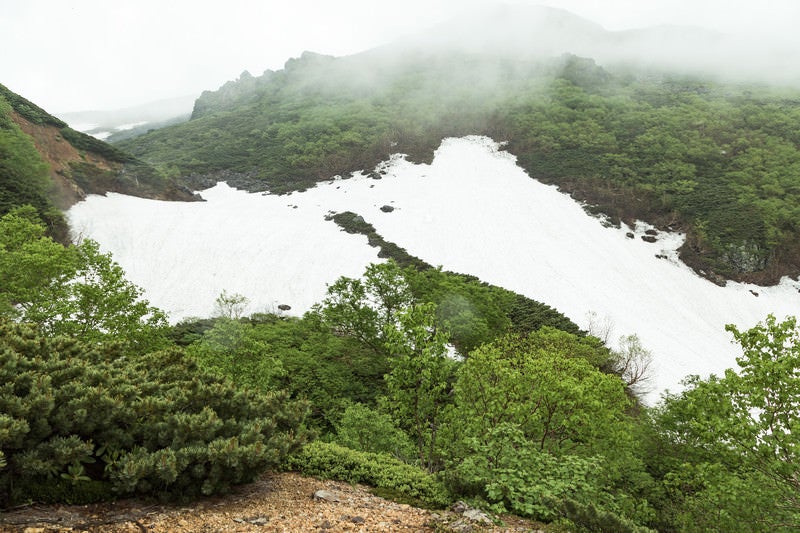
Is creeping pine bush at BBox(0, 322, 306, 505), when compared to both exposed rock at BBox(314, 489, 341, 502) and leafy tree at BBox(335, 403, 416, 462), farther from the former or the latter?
leafy tree at BBox(335, 403, 416, 462)

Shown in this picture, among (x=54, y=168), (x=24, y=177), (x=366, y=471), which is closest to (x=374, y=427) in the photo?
(x=366, y=471)

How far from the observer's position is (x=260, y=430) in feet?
27.1

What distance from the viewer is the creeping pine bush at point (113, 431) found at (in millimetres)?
5996

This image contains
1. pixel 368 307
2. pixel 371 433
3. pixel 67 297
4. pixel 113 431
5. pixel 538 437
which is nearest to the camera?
pixel 113 431

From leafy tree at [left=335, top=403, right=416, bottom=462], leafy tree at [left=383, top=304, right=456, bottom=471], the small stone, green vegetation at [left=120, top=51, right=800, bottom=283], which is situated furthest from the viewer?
green vegetation at [left=120, top=51, right=800, bottom=283]

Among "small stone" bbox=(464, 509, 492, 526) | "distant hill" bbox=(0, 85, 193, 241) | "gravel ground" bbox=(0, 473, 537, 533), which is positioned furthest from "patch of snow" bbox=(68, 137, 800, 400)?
"gravel ground" bbox=(0, 473, 537, 533)

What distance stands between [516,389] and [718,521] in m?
6.14

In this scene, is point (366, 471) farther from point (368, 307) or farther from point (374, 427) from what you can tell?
point (368, 307)

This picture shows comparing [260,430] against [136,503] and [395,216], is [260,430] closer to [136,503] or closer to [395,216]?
[136,503]

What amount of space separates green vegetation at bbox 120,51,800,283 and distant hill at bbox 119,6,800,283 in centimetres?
27

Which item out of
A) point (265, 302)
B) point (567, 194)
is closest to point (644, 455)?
point (265, 302)

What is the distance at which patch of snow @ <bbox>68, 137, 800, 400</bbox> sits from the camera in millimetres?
38312

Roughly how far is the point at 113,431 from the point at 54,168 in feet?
189

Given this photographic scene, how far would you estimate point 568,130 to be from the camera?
7581 cm
